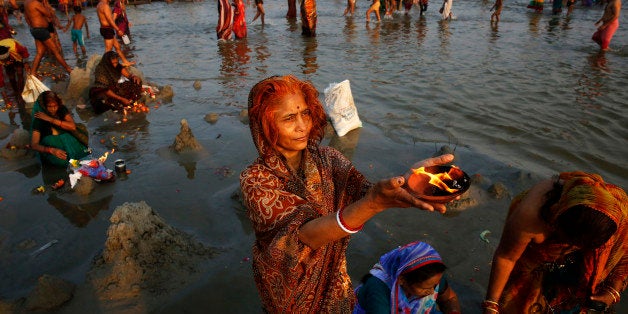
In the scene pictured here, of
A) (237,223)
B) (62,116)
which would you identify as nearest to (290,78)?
(237,223)

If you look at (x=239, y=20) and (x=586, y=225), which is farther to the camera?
(x=239, y=20)

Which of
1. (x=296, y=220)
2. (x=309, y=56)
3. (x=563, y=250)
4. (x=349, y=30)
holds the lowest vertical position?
(x=563, y=250)

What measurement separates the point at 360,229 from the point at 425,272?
0.91 m

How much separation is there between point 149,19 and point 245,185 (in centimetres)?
2268

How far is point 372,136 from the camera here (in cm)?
606

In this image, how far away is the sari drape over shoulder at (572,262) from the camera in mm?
1921

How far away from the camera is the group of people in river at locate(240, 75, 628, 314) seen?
4.67 ft

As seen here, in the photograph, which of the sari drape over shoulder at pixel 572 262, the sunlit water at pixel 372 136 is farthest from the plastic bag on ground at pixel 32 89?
the sari drape over shoulder at pixel 572 262

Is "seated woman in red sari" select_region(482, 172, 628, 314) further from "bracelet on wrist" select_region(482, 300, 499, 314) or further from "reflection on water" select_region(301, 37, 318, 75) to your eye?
"reflection on water" select_region(301, 37, 318, 75)

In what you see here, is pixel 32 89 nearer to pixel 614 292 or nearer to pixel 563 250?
pixel 563 250

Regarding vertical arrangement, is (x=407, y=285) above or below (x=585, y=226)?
below

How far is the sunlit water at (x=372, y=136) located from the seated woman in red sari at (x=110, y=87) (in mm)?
411

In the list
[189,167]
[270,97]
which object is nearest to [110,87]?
[189,167]

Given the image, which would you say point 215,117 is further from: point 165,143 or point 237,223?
point 237,223
